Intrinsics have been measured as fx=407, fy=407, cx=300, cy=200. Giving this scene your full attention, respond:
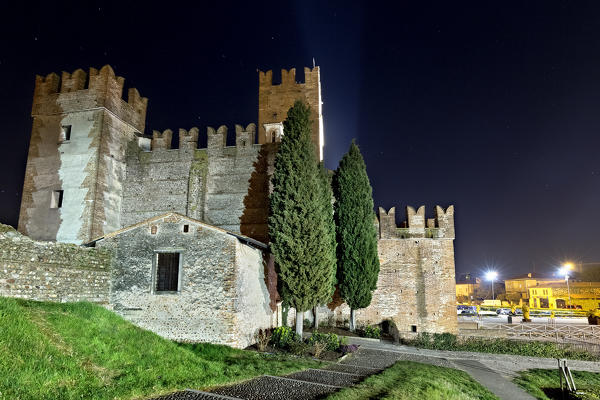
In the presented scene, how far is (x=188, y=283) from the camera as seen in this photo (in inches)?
536

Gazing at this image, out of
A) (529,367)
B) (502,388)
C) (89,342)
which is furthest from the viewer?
(529,367)

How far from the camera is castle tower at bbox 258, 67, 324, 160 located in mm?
31016

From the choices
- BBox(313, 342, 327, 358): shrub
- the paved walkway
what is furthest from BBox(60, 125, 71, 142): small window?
the paved walkway

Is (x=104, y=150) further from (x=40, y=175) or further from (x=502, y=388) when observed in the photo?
(x=502, y=388)

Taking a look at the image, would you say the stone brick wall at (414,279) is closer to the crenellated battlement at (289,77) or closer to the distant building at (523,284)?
the crenellated battlement at (289,77)

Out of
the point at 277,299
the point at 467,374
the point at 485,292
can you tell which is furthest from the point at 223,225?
the point at 485,292

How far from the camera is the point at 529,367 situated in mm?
15633

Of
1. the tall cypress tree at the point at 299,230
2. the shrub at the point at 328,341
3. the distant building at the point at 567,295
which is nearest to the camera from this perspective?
the shrub at the point at 328,341

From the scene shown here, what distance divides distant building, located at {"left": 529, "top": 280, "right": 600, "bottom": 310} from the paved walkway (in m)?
Answer: 36.6

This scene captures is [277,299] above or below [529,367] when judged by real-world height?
above

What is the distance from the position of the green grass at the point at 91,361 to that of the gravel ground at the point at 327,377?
1.36 ft

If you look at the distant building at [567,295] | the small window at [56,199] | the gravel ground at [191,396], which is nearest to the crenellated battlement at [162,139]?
the small window at [56,199]

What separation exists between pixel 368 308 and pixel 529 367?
26.9 ft

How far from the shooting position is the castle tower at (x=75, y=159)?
21.6 m
